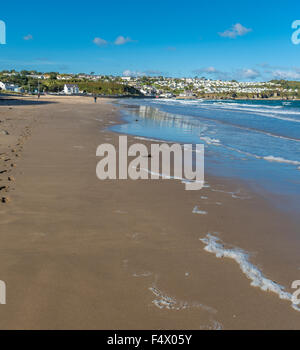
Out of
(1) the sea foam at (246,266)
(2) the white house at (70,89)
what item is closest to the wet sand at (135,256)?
(1) the sea foam at (246,266)

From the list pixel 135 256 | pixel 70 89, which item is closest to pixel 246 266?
pixel 135 256

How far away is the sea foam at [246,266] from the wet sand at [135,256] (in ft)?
0.25

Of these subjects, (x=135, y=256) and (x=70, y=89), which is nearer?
(x=135, y=256)

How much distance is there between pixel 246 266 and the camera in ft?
11.4

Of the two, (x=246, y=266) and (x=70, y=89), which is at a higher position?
(x=70, y=89)

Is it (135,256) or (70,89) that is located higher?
(70,89)

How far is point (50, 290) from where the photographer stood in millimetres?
2883

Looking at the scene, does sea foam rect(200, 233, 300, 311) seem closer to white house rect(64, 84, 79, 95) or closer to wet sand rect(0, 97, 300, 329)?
wet sand rect(0, 97, 300, 329)

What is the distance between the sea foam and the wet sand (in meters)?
0.08

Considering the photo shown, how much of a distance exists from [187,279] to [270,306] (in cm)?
84

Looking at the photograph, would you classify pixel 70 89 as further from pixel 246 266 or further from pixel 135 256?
pixel 246 266

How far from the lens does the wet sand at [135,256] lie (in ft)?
8.68

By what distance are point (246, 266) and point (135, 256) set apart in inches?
51.8
